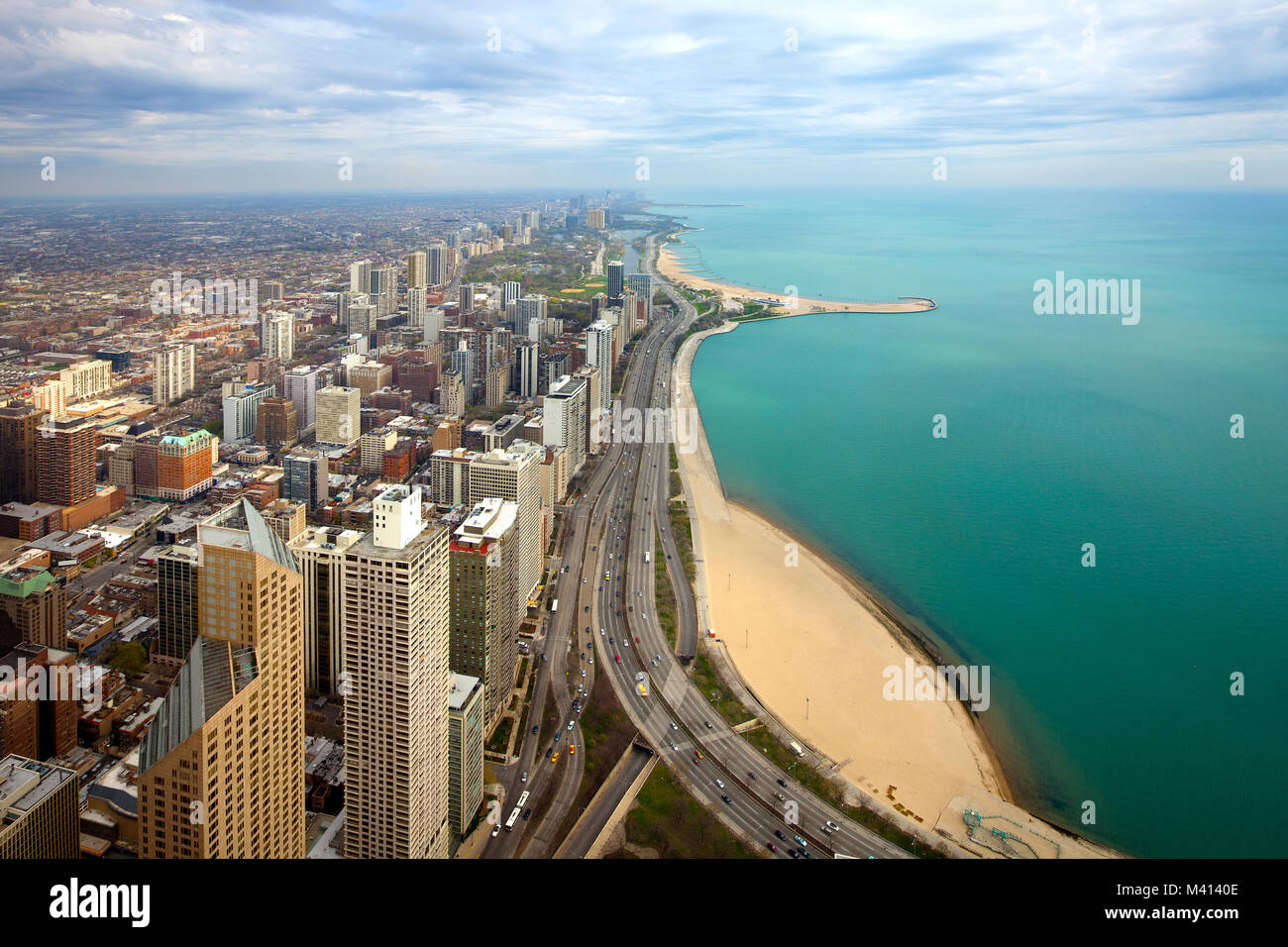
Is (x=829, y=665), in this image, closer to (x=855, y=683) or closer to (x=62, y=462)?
(x=855, y=683)

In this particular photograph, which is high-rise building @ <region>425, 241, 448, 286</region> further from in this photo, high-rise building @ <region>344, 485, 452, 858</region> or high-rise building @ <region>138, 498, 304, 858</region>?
high-rise building @ <region>138, 498, 304, 858</region>

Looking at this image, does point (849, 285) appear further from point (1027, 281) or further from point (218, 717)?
point (218, 717)

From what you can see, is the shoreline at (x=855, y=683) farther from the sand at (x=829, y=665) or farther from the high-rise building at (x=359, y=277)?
the high-rise building at (x=359, y=277)

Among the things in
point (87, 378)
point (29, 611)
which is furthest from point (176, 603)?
point (87, 378)

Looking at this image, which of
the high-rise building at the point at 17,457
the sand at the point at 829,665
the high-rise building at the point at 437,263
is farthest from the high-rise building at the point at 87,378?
the high-rise building at the point at 437,263

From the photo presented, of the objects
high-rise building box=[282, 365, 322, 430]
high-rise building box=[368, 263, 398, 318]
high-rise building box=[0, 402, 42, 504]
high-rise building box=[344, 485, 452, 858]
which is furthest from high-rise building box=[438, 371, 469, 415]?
high-rise building box=[344, 485, 452, 858]
